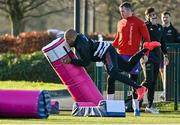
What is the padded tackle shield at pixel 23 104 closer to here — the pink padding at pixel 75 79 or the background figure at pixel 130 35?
the pink padding at pixel 75 79

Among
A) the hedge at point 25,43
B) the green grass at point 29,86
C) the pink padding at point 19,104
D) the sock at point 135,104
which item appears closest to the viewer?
the pink padding at point 19,104

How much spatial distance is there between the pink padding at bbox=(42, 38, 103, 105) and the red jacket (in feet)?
3.71

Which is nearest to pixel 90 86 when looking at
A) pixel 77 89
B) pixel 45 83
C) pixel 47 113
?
pixel 77 89

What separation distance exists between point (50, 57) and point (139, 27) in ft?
6.31

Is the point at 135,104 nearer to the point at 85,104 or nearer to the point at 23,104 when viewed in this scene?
the point at 85,104

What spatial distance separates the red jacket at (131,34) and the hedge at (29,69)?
9.09 metres

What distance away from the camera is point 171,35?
17.8m

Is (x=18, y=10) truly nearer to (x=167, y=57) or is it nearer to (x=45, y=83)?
(x=45, y=83)

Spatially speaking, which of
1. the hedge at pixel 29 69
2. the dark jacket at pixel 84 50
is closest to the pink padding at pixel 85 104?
the dark jacket at pixel 84 50

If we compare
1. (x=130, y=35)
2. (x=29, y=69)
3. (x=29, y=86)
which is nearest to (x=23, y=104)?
(x=130, y=35)

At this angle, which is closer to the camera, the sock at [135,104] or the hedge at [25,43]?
the sock at [135,104]

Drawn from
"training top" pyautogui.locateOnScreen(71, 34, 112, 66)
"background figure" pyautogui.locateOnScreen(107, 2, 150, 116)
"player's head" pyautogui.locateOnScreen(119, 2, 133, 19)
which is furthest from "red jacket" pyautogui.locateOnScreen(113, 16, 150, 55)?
"training top" pyautogui.locateOnScreen(71, 34, 112, 66)

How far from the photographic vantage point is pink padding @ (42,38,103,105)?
48.9ft

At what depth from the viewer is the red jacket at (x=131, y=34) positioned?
15511 mm
